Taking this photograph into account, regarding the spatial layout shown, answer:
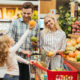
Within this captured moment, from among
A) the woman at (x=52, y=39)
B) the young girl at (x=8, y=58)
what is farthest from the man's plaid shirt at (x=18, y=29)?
the young girl at (x=8, y=58)

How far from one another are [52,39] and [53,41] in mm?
46

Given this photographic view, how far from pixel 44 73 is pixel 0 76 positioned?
1428 mm

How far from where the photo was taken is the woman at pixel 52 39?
128 inches

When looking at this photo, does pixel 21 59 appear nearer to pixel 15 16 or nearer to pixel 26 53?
pixel 26 53

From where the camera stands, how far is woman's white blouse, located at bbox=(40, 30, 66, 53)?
3256 millimetres

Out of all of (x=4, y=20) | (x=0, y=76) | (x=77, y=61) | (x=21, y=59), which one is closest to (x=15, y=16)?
(x=4, y=20)

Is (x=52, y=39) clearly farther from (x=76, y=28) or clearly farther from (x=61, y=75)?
(x=76, y=28)

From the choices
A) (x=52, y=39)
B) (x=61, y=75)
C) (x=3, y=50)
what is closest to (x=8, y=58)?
(x=3, y=50)

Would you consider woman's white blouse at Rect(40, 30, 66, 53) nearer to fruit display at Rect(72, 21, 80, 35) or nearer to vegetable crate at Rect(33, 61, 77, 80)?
vegetable crate at Rect(33, 61, 77, 80)

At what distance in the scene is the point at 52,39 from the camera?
324 centimetres

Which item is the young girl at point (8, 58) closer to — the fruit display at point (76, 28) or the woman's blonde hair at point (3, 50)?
the woman's blonde hair at point (3, 50)

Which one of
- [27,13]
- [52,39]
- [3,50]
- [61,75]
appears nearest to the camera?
[61,75]

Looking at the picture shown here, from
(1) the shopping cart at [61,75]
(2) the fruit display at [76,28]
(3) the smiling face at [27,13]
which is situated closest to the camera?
(1) the shopping cart at [61,75]

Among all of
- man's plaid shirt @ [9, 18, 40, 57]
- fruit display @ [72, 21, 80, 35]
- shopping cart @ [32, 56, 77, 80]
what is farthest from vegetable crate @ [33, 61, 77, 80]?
fruit display @ [72, 21, 80, 35]
